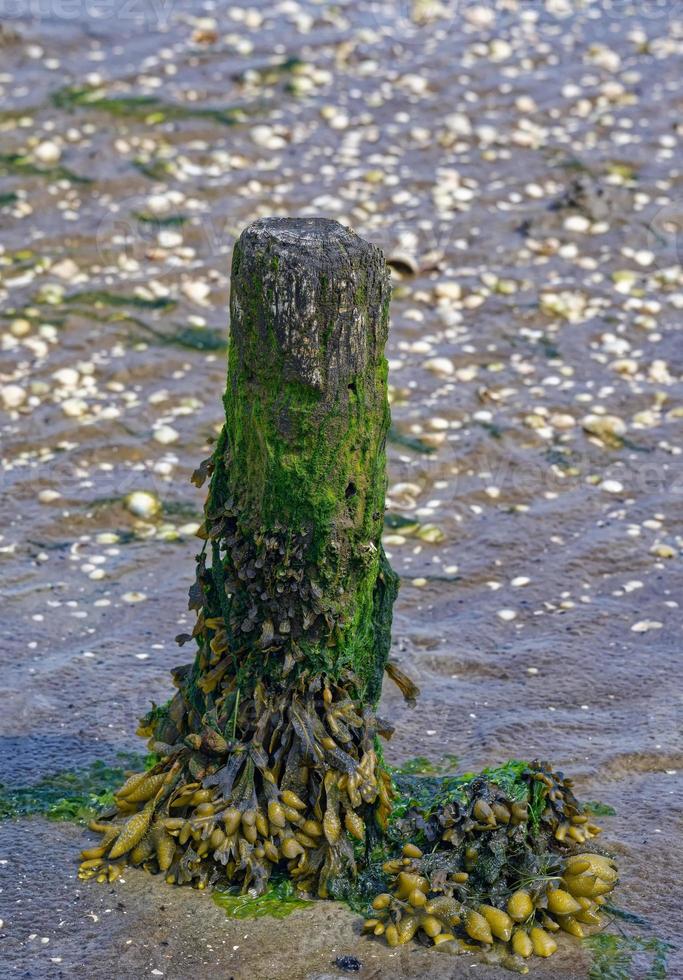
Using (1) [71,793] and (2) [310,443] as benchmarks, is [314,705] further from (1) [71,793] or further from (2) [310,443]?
(1) [71,793]

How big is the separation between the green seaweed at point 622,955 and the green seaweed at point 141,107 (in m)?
9.61

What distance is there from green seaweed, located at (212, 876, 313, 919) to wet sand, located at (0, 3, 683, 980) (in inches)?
1.9

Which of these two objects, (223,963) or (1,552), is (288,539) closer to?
(223,963)

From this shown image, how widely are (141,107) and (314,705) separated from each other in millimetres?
9236

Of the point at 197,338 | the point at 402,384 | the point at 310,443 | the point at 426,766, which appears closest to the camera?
the point at 310,443

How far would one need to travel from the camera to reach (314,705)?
4.53 metres

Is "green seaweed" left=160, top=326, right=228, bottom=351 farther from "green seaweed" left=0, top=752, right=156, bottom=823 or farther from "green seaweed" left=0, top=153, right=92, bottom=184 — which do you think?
"green seaweed" left=0, top=752, right=156, bottom=823

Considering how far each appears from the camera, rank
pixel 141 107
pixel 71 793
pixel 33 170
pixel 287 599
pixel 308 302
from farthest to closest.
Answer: pixel 141 107 → pixel 33 170 → pixel 71 793 → pixel 287 599 → pixel 308 302

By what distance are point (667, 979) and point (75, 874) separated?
7.00 feet

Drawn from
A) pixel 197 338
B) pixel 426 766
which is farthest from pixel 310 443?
pixel 197 338

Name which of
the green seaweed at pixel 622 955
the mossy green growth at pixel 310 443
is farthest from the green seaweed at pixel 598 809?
the mossy green growth at pixel 310 443

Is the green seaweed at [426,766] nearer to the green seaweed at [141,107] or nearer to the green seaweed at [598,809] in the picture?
the green seaweed at [598,809]

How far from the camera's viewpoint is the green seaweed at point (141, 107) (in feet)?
40.2

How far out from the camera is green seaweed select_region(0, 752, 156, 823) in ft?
16.8
